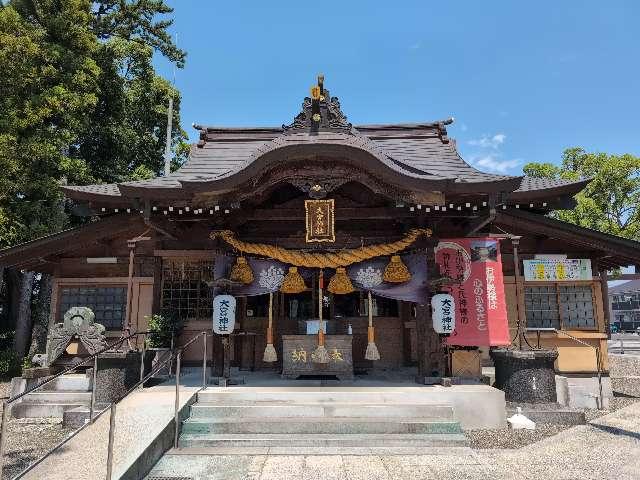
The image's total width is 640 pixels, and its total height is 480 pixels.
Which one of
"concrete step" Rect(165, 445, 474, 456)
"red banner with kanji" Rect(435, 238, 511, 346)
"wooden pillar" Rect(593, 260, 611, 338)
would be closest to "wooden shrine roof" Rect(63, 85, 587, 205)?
"red banner with kanji" Rect(435, 238, 511, 346)

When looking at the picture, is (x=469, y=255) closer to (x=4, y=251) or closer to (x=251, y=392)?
(x=251, y=392)

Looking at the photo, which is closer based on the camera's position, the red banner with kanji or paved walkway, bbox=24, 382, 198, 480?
paved walkway, bbox=24, 382, 198, 480

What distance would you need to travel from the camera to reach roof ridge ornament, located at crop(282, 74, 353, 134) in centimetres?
948

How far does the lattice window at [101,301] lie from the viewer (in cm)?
1183

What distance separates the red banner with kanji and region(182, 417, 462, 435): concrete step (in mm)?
3242

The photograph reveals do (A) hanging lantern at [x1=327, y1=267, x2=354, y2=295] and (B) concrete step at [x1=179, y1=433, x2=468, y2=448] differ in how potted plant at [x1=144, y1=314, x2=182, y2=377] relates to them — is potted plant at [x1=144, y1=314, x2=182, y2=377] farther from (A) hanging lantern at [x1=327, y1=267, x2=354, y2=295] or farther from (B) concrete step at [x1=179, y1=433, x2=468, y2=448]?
(A) hanging lantern at [x1=327, y1=267, x2=354, y2=295]

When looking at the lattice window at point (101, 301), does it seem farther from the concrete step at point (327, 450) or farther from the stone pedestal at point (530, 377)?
the stone pedestal at point (530, 377)

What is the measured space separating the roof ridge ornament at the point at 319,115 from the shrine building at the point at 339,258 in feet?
0.16

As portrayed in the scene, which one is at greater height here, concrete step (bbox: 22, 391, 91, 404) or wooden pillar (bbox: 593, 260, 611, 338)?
wooden pillar (bbox: 593, 260, 611, 338)

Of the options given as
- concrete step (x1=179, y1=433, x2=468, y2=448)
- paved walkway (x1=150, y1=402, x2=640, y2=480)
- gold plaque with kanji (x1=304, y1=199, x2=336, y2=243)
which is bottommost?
paved walkway (x1=150, y1=402, x2=640, y2=480)

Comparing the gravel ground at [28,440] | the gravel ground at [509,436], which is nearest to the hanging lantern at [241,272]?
the gravel ground at [28,440]

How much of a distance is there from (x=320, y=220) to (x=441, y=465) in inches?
199

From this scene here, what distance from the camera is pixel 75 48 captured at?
15586 mm

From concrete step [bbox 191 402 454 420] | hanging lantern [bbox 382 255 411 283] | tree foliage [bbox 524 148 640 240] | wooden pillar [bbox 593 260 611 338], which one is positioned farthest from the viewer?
tree foliage [bbox 524 148 640 240]
